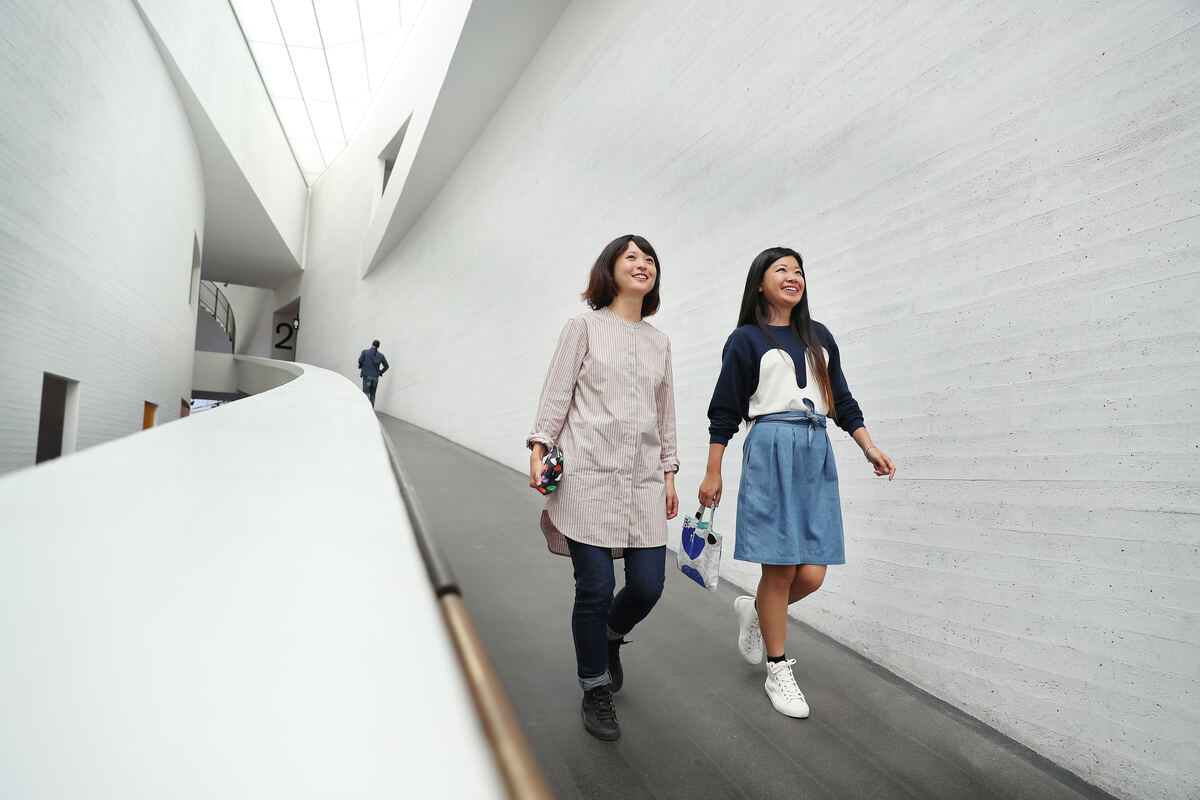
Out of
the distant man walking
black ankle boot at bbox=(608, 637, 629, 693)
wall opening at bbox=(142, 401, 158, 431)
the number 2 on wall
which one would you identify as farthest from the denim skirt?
the number 2 on wall

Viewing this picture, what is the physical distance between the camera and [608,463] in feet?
6.60

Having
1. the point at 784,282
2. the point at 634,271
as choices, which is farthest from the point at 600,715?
the point at 784,282

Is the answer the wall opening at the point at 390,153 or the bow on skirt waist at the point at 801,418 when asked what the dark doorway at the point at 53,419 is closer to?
the bow on skirt waist at the point at 801,418

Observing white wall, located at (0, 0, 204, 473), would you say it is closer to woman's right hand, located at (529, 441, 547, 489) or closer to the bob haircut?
the bob haircut

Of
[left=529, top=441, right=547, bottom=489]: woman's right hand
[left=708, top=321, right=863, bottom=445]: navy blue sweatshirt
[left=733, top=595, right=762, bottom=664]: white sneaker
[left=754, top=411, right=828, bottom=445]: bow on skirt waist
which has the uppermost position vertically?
[left=708, top=321, right=863, bottom=445]: navy blue sweatshirt

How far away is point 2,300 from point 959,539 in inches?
265

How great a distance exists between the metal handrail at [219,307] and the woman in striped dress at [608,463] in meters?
24.0

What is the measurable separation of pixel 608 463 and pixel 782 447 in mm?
643

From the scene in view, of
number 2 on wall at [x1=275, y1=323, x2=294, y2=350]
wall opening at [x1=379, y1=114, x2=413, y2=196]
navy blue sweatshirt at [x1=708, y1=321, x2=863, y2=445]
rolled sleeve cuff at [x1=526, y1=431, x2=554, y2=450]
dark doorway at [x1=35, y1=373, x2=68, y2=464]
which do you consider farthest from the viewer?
number 2 on wall at [x1=275, y1=323, x2=294, y2=350]

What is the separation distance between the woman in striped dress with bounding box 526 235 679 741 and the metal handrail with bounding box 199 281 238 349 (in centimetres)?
2402

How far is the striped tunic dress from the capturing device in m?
1.99

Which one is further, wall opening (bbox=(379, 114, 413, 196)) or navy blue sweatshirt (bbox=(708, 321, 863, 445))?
wall opening (bbox=(379, 114, 413, 196))

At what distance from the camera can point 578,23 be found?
250 inches

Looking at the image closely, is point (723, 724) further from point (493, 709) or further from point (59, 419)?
point (59, 419)
